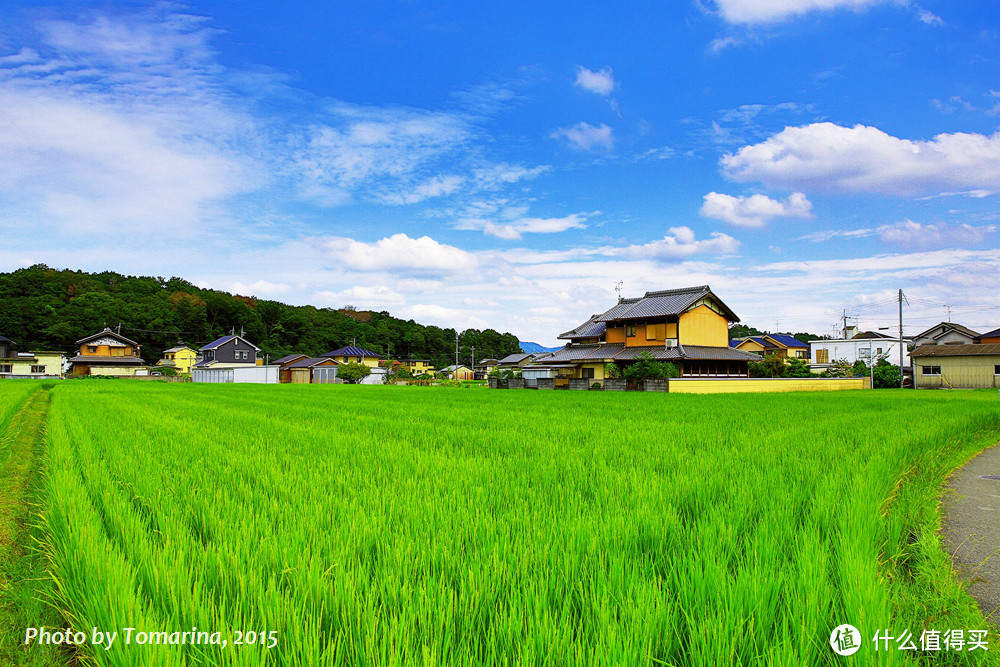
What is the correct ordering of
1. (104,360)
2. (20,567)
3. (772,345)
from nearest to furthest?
(20,567) → (104,360) → (772,345)

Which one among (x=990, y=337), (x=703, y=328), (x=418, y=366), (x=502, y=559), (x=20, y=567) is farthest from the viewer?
(x=418, y=366)

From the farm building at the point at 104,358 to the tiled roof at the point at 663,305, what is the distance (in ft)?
188

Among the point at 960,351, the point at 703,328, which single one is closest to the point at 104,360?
the point at 703,328

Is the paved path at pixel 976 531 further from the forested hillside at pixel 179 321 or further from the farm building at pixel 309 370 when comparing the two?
the forested hillside at pixel 179 321

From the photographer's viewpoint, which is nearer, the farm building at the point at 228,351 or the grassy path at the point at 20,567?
the grassy path at the point at 20,567

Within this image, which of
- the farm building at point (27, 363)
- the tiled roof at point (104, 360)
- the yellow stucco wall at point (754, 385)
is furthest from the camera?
the tiled roof at point (104, 360)

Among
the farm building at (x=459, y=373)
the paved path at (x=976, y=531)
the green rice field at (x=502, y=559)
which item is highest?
the green rice field at (x=502, y=559)

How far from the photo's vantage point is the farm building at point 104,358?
2359 inches

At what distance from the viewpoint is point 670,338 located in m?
33.1

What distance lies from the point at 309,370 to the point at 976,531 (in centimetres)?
7103

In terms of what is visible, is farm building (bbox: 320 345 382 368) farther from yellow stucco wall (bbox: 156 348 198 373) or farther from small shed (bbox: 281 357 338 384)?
yellow stucco wall (bbox: 156 348 198 373)

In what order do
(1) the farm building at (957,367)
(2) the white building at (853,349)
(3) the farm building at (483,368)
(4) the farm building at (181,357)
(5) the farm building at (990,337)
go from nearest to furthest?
1. (1) the farm building at (957,367)
2. (5) the farm building at (990,337)
3. (2) the white building at (853,349)
4. (4) the farm building at (181,357)
5. (3) the farm building at (483,368)

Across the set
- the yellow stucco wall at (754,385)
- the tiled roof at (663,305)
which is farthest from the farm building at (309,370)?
the yellow stucco wall at (754,385)

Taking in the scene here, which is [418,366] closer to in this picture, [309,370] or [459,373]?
[459,373]
